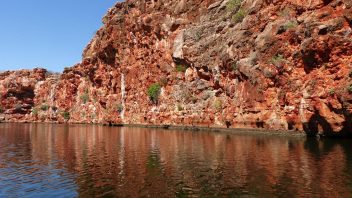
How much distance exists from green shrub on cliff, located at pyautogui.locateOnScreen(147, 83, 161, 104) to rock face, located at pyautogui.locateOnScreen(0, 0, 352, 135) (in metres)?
1.31

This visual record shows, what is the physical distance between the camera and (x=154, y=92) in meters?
100

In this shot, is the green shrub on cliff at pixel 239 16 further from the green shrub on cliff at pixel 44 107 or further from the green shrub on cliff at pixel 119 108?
the green shrub on cliff at pixel 44 107

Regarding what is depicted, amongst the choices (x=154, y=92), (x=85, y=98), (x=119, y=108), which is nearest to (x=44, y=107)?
(x=85, y=98)

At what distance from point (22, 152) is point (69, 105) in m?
120

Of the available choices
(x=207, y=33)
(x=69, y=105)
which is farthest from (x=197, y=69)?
(x=69, y=105)

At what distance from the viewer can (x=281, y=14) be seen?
62719 mm

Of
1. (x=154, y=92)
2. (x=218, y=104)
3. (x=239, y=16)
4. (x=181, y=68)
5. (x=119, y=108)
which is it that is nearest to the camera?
(x=239, y=16)

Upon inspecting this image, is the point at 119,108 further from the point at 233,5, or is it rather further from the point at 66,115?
the point at 233,5

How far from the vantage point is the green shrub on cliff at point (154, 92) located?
10025 cm

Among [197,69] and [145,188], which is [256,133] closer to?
[197,69]

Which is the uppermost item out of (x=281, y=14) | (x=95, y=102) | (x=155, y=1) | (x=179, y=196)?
(x=155, y=1)

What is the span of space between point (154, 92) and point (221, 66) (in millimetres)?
28866

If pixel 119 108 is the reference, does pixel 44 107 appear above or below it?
above

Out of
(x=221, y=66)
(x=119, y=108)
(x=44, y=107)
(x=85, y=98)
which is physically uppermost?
(x=221, y=66)
